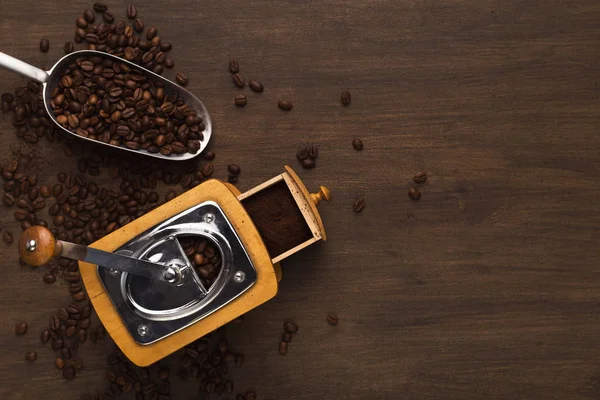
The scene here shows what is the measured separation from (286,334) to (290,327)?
0.02 metres

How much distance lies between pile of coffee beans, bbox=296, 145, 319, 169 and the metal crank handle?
0.42 m

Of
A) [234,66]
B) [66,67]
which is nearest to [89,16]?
[66,67]

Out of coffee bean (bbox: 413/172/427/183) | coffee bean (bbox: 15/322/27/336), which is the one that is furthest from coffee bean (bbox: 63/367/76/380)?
coffee bean (bbox: 413/172/427/183)

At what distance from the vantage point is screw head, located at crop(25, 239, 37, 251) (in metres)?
1.20

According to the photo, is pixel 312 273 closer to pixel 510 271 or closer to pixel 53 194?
pixel 510 271

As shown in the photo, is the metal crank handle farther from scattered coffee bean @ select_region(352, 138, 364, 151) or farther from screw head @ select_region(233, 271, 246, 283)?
scattered coffee bean @ select_region(352, 138, 364, 151)

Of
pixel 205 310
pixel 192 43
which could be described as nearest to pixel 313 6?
pixel 192 43

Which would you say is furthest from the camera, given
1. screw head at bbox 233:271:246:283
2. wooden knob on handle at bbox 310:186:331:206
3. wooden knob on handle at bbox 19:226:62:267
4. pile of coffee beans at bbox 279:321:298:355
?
pile of coffee beans at bbox 279:321:298:355

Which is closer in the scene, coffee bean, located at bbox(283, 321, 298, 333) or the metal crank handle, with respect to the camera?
the metal crank handle

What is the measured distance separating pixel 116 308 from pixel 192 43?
2.22 ft

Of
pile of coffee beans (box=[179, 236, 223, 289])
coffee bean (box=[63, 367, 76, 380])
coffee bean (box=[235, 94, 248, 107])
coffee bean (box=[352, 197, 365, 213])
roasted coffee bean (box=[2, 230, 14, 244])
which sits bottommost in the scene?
coffee bean (box=[63, 367, 76, 380])

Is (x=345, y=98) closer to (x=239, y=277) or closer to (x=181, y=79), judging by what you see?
(x=181, y=79)

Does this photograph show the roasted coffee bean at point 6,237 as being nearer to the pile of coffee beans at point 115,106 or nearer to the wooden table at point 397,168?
the wooden table at point 397,168

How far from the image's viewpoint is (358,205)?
1.68 metres
